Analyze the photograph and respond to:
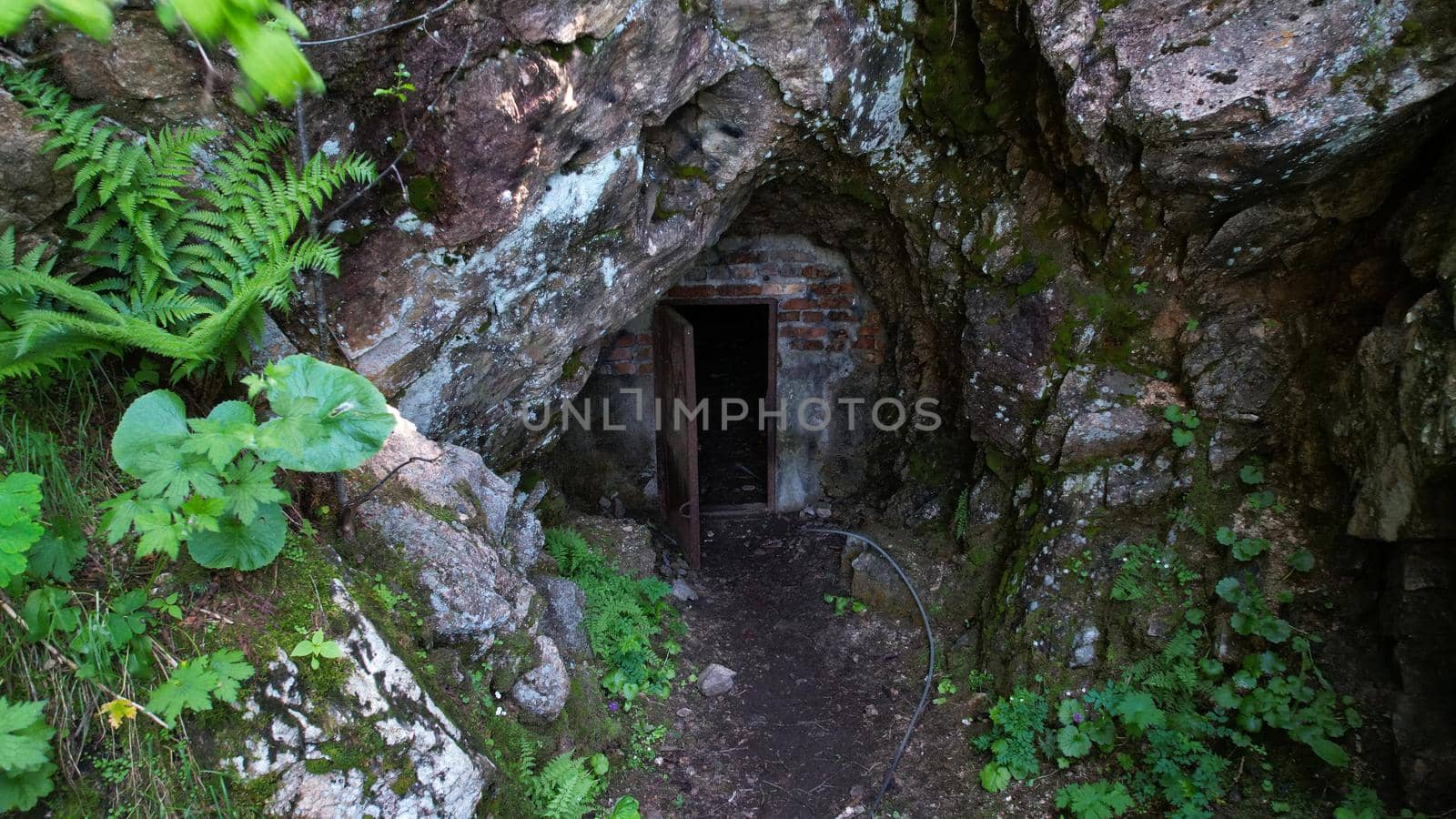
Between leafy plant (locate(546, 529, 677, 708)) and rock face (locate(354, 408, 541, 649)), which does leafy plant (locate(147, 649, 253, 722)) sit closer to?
rock face (locate(354, 408, 541, 649))

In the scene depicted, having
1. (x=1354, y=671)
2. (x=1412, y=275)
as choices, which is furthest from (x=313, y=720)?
(x=1412, y=275)

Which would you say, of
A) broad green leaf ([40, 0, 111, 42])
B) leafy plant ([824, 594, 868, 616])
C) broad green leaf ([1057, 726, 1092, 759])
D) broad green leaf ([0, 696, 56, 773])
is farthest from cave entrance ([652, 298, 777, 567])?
broad green leaf ([40, 0, 111, 42])

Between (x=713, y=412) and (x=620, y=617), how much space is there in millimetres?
4120

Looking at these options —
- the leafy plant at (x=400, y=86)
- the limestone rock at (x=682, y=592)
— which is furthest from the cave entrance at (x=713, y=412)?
the leafy plant at (x=400, y=86)

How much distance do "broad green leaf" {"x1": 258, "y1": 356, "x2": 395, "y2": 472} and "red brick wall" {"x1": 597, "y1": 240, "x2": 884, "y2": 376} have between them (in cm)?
350

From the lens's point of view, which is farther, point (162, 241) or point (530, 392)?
point (530, 392)

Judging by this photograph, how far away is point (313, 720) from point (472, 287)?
1.83 m

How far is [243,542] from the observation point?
6.31 ft

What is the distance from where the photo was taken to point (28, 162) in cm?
202

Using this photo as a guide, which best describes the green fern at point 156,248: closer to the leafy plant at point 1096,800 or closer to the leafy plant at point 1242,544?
the leafy plant at point 1096,800

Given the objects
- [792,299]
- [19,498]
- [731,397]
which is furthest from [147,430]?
[731,397]

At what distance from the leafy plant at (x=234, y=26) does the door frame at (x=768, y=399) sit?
4470 mm

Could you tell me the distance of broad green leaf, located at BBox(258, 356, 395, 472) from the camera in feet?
5.97

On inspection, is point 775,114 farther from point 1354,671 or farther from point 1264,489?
point 1354,671
